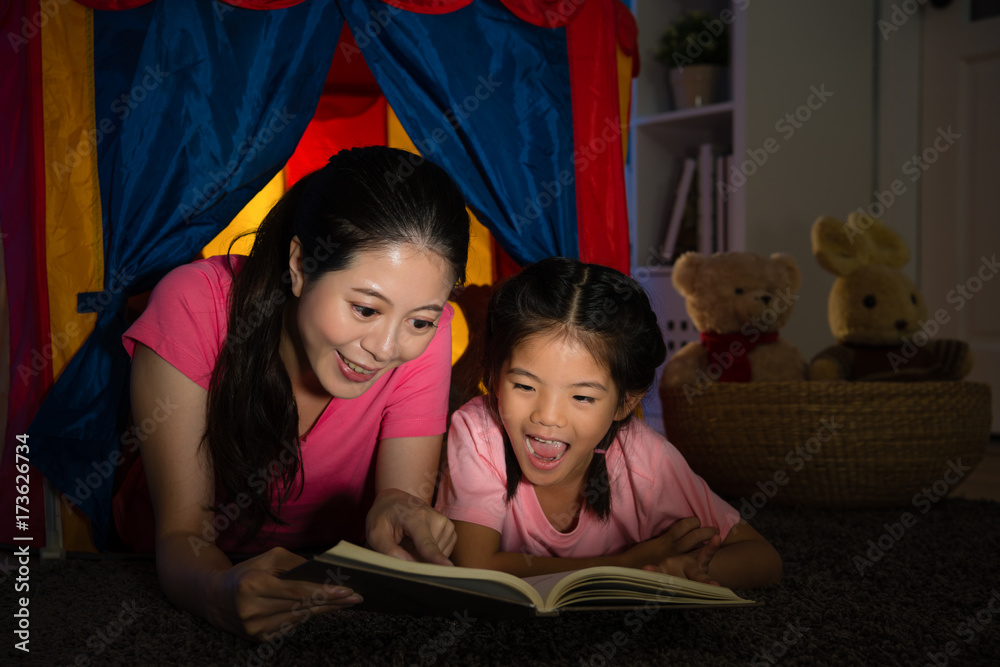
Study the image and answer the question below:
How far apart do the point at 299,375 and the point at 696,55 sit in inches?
61.0

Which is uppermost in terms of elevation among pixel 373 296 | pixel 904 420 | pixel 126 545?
pixel 373 296

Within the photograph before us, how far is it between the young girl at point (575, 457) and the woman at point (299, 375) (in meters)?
0.11

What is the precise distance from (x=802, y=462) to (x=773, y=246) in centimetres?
79

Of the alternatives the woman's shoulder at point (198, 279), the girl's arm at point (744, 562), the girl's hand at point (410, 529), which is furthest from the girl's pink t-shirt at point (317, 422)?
the girl's arm at point (744, 562)

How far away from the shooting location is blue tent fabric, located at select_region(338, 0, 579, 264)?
1.41m

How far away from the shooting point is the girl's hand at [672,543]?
102cm

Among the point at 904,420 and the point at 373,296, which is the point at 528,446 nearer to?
the point at 373,296

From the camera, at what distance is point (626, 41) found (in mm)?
1642

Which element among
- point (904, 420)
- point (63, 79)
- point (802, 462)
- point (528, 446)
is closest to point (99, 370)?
point (63, 79)

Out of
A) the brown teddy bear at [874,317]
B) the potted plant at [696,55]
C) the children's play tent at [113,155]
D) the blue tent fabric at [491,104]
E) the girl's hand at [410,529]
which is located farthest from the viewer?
the potted plant at [696,55]

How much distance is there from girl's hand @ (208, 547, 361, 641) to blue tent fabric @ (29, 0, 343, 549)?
0.59 m

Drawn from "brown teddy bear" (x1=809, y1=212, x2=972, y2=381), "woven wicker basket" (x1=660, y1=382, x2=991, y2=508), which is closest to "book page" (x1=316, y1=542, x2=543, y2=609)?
"woven wicker basket" (x1=660, y1=382, x2=991, y2=508)

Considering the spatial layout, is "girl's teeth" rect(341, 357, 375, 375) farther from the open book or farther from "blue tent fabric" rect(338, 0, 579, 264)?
"blue tent fabric" rect(338, 0, 579, 264)

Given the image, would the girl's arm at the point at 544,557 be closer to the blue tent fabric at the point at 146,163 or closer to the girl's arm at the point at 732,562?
the girl's arm at the point at 732,562
